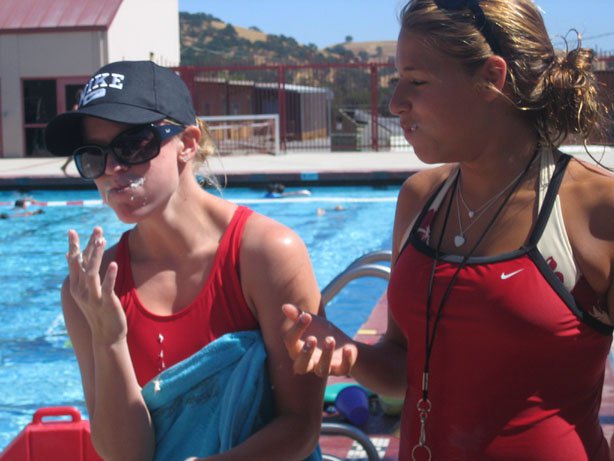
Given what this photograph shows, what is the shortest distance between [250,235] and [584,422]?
0.83 metres

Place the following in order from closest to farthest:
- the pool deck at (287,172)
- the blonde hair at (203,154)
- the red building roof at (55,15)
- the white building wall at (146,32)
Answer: the blonde hair at (203,154) → the pool deck at (287,172) → the red building roof at (55,15) → the white building wall at (146,32)

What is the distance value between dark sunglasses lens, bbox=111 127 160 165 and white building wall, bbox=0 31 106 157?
2253cm

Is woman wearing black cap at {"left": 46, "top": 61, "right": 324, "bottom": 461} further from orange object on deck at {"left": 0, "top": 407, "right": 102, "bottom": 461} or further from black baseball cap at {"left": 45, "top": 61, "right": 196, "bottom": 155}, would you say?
orange object on deck at {"left": 0, "top": 407, "right": 102, "bottom": 461}

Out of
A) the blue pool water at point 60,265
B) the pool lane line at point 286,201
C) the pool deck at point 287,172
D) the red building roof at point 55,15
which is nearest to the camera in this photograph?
the blue pool water at point 60,265

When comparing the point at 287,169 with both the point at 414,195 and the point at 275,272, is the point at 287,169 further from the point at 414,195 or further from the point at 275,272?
the point at 275,272

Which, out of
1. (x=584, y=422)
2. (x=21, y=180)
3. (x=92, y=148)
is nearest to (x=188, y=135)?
(x=92, y=148)

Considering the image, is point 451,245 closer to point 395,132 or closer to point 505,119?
point 505,119

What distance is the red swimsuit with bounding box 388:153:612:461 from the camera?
1.72 m

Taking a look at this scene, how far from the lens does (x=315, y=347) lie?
5.85 feet

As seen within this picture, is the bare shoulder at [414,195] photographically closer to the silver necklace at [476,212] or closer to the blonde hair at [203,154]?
the silver necklace at [476,212]

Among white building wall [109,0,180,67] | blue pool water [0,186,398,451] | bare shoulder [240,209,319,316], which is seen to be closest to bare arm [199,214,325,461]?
bare shoulder [240,209,319,316]

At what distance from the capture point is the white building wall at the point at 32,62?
2355 cm

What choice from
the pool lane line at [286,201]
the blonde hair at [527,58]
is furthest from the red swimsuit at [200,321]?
the pool lane line at [286,201]

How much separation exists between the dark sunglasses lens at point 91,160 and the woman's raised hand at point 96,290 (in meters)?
0.19
